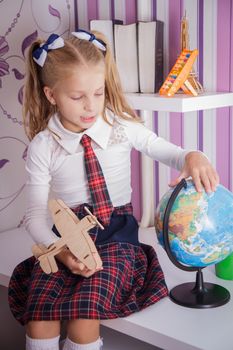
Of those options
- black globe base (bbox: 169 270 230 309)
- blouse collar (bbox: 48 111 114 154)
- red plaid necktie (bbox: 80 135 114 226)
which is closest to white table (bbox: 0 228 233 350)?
black globe base (bbox: 169 270 230 309)

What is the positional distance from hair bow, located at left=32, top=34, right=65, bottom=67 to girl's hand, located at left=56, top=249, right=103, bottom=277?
464 mm

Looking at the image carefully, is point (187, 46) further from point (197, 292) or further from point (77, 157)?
point (197, 292)

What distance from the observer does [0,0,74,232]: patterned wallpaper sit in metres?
1.76

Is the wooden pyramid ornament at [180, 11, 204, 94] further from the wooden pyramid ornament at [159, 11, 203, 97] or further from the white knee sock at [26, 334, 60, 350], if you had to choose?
the white knee sock at [26, 334, 60, 350]

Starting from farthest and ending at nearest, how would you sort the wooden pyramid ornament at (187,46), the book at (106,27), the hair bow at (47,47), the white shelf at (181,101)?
the book at (106,27) < the wooden pyramid ornament at (187,46) < the white shelf at (181,101) < the hair bow at (47,47)

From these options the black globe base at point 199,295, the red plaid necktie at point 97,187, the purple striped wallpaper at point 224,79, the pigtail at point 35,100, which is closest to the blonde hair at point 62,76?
the pigtail at point 35,100

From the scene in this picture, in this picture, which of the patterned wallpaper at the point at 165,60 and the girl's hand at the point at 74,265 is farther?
the patterned wallpaper at the point at 165,60

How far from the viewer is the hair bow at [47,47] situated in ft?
4.38

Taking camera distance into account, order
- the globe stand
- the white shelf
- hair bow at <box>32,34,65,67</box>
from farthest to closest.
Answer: the white shelf → hair bow at <box>32,34,65,67</box> → the globe stand

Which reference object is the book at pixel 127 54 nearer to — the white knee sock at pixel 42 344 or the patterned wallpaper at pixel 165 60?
the patterned wallpaper at pixel 165 60

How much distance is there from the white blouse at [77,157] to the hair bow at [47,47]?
0.15 metres

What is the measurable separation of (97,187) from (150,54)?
51cm

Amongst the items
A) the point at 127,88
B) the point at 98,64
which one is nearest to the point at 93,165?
the point at 98,64

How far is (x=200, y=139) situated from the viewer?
175cm
